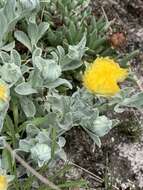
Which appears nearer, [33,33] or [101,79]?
[101,79]

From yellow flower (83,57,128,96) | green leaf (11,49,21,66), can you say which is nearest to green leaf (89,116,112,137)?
yellow flower (83,57,128,96)

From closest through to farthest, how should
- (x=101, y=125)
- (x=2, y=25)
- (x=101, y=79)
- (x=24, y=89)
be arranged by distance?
(x=101, y=79)
(x=101, y=125)
(x=24, y=89)
(x=2, y=25)

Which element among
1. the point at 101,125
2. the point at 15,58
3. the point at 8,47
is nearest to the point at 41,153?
the point at 101,125

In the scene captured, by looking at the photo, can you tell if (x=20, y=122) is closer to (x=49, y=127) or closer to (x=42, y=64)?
(x=49, y=127)

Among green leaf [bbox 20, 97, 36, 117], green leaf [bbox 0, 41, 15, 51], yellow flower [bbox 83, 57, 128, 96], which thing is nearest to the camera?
yellow flower [bbox 83, 57, 128, 96]

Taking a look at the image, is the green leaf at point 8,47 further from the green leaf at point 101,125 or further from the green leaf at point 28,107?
the green leaf at point 101,125

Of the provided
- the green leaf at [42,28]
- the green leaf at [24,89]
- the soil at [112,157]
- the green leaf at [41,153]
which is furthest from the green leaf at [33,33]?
the green leaf at [41,153]

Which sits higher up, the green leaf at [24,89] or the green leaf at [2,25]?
the green leaf at [2,25]

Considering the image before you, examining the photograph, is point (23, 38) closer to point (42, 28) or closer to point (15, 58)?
point (42, 28)

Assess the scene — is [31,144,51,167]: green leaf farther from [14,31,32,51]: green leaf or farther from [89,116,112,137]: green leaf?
[14,31,32,51]: green leaf

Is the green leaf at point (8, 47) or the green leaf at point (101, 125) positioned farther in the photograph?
the green leaf at point (8, 47)

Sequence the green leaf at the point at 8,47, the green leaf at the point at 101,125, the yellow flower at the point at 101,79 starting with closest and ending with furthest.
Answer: the yellow flower at the point at 101,79 < the green leaf at the point at 101,125 < the green leaf at the point at 8,47
